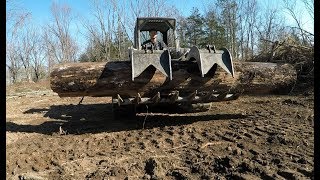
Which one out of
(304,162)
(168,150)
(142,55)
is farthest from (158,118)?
(304,162)

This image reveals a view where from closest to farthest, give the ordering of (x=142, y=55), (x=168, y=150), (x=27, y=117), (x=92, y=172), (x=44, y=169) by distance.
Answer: (x=92, y=172), (x=44, y=169), (x=168, y=150), (x=142, y=55), (x=27, y=117)

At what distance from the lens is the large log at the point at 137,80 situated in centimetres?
570

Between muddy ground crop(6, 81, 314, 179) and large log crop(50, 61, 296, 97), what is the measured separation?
624 millimetres

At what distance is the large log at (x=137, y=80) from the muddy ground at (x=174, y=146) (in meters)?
0.62

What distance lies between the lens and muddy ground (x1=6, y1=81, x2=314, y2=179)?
12.7 feet

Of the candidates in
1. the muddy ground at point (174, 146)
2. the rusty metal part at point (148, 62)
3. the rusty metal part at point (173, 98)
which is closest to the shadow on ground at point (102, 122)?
the muddy ground at point (174, 146)

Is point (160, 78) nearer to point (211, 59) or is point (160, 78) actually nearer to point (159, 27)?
point (211, 59)

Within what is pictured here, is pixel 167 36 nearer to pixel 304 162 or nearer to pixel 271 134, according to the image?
pixel 271 134

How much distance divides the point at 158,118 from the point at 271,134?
264 centimetres

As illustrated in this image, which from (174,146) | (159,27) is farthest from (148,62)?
(159,27)

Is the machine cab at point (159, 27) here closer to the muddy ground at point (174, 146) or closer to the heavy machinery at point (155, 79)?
the muddy ground at point (174, 146)

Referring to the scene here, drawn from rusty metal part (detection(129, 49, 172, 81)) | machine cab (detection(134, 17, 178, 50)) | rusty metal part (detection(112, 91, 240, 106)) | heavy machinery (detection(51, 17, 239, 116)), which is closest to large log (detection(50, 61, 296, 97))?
heavy machinery (detection(51, 17, 239, 116))

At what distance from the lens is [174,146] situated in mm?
4871

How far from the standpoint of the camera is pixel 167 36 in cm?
916
